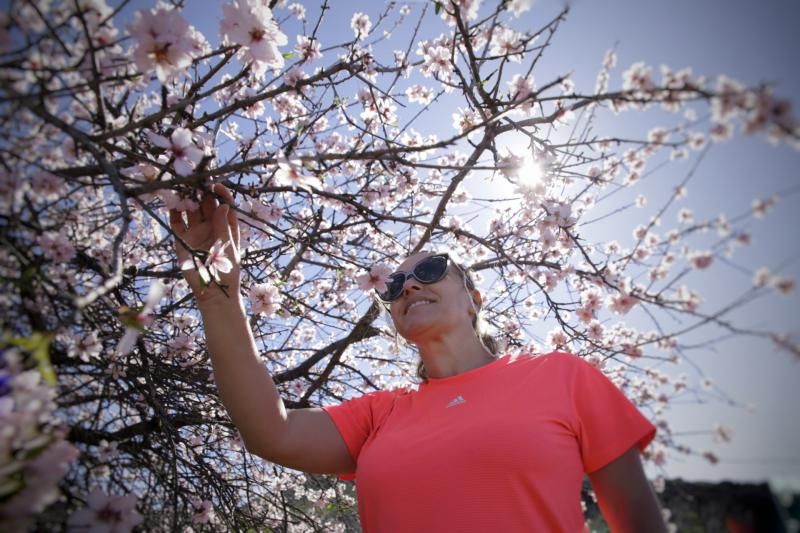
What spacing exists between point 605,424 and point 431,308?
34.5 inches

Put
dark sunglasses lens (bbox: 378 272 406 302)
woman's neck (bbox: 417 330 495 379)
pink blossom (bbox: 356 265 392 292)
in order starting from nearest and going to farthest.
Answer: woman's neck (bbox: 417 330 495 379) < pink blossom (bbox: 356 265 392 292) < dark sunglasses lens (bbox: 378 272 406 302)

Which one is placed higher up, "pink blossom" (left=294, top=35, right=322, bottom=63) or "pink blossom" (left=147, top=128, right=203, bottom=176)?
"pink blossom" (left=294, top=35, right=322, bottom=63)

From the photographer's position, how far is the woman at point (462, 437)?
133 cm

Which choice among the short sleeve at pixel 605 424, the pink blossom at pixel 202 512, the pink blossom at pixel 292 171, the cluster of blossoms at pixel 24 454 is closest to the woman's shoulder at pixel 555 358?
the short sleeve at pixel 605 424

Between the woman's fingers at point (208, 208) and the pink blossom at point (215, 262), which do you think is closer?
the pink blossom at point (215, 262)

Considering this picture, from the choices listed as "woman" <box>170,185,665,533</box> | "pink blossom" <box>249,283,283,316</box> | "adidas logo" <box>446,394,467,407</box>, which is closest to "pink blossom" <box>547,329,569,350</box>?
"woman" <box>170,185,665,533</box>

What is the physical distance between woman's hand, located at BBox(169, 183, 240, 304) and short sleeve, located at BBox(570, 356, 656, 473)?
1315mm

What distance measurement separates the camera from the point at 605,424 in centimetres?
142

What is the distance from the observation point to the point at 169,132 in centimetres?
181

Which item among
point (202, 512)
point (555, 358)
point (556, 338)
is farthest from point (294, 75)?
point (556, 338)

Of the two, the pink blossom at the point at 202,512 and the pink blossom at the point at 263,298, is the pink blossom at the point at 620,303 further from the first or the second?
the pink blossom at the point at 202,512

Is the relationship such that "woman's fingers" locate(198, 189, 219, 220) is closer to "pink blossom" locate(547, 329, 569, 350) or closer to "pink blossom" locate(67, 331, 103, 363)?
"pink blossom" locate(67, 331, 103, 363)

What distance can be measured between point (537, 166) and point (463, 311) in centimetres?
80

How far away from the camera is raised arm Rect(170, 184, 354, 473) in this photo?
57.9 inches
